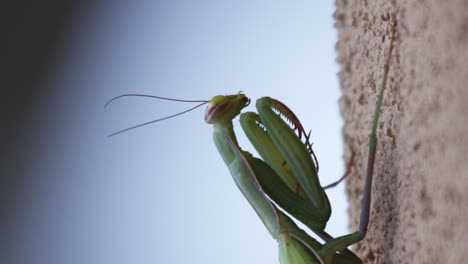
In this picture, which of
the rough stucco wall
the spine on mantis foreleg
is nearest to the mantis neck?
the spine on mantis foreleg

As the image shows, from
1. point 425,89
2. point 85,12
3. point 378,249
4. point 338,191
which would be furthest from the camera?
point 85,12

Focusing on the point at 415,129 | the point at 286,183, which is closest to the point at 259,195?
the point at 286,183

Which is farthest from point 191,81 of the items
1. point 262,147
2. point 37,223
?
point 262,147

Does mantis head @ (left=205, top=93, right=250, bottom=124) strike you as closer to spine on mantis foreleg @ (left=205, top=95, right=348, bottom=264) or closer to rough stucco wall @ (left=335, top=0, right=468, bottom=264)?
spine on mantis foreleg @ (left=205, top=95, right=348, bottom=264)

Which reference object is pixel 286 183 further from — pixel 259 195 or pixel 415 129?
pixel 415 129

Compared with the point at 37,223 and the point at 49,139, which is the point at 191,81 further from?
the point at 37,223

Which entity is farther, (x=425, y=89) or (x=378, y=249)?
(x=378, y=249)

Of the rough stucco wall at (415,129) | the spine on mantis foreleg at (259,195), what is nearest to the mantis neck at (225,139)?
the spine on mantis foreleg at (259,195)
